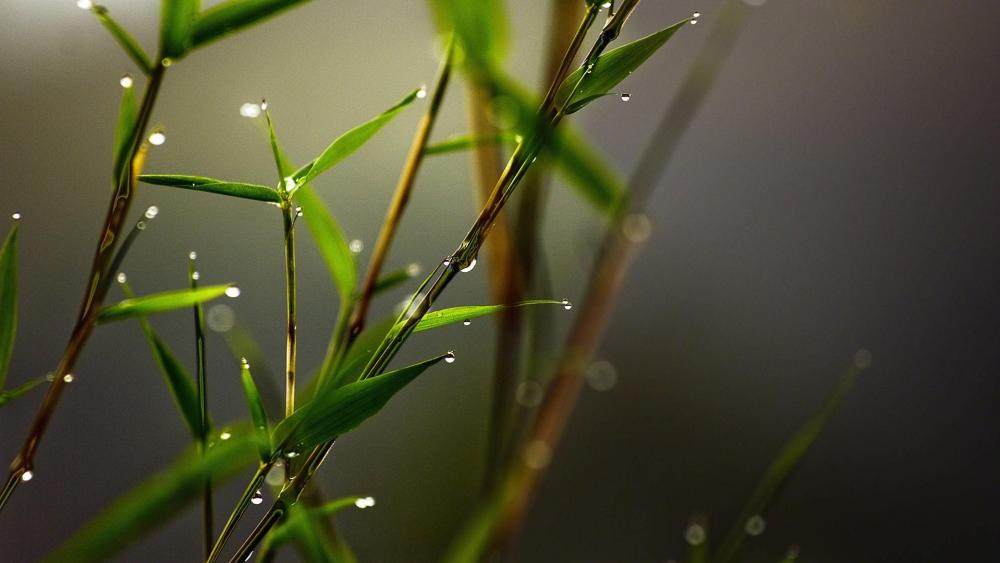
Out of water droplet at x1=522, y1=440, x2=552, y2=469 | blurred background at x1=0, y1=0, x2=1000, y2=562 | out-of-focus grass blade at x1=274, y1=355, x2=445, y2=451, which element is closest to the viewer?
out-of-focus grass blade at x1=274, y1=355, x2=445, y2=451

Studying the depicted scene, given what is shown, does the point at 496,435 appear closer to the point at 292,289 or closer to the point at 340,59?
the point at 292,289

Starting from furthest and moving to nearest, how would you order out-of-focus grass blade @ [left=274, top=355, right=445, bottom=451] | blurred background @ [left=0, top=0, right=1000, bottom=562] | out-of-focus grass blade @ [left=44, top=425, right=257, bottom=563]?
blurred background @ [left=0, top=0, right=1000, bottom=562], out-of-focus grass blade @ [left=44, top=425, right=257, bottom=563], out-of-focus grass blade @ [left=274, top=355, right=445, bottom=451]

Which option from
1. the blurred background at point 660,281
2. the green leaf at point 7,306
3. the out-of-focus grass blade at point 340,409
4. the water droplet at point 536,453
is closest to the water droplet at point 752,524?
the water droplet at point 536,453

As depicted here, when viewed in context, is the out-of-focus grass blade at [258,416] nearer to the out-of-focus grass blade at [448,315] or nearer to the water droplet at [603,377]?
the out-of-focus grass blade at [448,315]

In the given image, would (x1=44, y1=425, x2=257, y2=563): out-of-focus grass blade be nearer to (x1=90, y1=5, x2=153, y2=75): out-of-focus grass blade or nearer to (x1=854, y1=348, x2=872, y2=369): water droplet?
(x1=90, y1=5, x2=153, y2=75): out-of-focus grass blade

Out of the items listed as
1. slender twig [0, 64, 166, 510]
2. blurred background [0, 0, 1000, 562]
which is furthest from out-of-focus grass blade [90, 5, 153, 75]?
blurred background [0, 0, 1000, 562]

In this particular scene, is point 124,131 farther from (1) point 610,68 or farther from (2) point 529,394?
(2) point 529,394

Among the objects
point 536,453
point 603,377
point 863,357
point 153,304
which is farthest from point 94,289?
point 863,357
